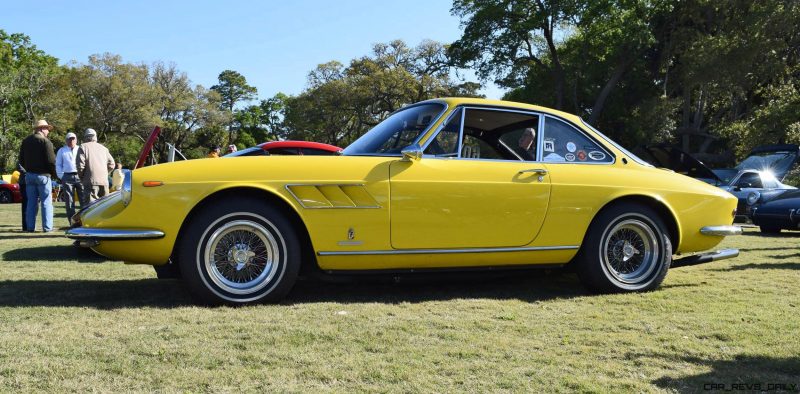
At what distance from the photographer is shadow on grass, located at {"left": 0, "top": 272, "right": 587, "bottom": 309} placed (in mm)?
4281

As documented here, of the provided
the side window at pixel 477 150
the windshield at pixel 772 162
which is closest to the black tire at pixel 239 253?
the side window at pixel 477 150

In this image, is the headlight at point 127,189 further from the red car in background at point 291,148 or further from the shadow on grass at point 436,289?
the red car in background at point 291,148

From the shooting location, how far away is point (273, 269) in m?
4.16

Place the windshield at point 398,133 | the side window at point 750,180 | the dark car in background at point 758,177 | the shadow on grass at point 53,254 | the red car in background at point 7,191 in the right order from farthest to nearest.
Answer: the red car in background at point 7,191 → the side window at point 750,180 → the dark car in background at point 758,177 → the shadow on grass at point 53,254 → the windshield at point 398,133

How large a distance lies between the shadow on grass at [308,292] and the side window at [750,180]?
11.4 metres

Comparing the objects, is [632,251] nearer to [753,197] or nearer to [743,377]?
[743,377]

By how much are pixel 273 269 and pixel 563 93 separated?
113ft

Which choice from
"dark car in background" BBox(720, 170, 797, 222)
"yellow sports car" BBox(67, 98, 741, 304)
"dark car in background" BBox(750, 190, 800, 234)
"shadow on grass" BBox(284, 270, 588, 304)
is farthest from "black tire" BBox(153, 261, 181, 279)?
"dark car in background" BBox(720, 170, 797, 222)

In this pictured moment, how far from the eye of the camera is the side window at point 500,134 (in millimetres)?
4867

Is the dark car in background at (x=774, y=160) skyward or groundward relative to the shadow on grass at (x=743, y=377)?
skyward

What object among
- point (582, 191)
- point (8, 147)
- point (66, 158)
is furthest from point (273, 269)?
point (8, 147)

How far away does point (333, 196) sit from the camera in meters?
4.19

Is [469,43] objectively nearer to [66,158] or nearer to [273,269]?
[66,158]

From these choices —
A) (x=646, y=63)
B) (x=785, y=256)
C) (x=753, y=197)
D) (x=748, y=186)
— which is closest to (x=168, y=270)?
(x=785, y=256)
